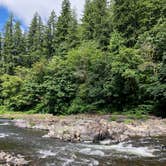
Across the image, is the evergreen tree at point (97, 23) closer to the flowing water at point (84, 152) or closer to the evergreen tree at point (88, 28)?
the evergreen tree at point (88, 28)

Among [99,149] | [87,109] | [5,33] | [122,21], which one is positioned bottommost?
[99,149]

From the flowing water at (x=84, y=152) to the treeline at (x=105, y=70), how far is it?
1302 centimetres

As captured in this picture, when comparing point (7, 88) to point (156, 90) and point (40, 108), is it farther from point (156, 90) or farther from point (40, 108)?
point (156, 90)

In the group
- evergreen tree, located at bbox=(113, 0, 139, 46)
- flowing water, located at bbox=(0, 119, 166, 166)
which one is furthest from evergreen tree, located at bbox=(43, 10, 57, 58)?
flowing water, located at bbox=(0, 119, 166, 166)

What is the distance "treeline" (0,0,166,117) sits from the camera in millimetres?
35125

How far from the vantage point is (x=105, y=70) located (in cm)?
3797

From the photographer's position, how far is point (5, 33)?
6844 centimetres

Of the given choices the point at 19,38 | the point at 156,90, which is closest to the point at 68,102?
the point at 156,90

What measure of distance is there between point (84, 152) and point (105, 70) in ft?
70.9

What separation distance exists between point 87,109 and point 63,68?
24.6ft

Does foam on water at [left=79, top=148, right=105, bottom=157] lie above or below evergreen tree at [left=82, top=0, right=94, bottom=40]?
below

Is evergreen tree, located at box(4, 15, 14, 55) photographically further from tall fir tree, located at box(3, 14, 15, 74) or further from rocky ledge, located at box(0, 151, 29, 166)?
rocky ledge, located at box(0, 151, 29, 166)

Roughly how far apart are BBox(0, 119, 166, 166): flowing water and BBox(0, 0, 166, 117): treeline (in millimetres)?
13017

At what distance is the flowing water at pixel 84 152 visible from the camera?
49.0 feet
